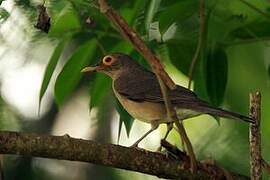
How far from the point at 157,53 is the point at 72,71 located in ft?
1.23

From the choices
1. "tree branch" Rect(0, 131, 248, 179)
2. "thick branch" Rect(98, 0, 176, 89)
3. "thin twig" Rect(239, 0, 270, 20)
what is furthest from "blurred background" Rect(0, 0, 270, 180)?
"thick branch" Rect(98, 0, 176, 89)

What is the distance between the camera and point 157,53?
3.32 metres

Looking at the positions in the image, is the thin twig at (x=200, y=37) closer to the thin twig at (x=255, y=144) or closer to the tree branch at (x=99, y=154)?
the tree branch at (x=99, y=154)

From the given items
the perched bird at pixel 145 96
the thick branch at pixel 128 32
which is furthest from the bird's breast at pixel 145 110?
the thick branch at pixel 128 32

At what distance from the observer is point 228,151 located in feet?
11.5

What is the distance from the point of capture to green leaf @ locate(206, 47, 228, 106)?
3.23 metres

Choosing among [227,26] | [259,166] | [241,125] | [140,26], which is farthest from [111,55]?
[259,166]

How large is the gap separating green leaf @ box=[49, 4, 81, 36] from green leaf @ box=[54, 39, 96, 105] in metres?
0.10

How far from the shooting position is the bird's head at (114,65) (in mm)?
3418

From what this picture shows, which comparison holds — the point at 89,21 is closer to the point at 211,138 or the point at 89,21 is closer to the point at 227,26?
the point at 227,26

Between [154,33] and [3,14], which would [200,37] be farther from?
[3,14]

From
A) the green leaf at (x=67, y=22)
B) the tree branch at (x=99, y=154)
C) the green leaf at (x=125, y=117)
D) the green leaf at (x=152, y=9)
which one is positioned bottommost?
the tree branch at (x=99, y=154)

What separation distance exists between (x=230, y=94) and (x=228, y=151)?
0.30 m

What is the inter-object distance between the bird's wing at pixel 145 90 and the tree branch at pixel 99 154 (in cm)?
74
